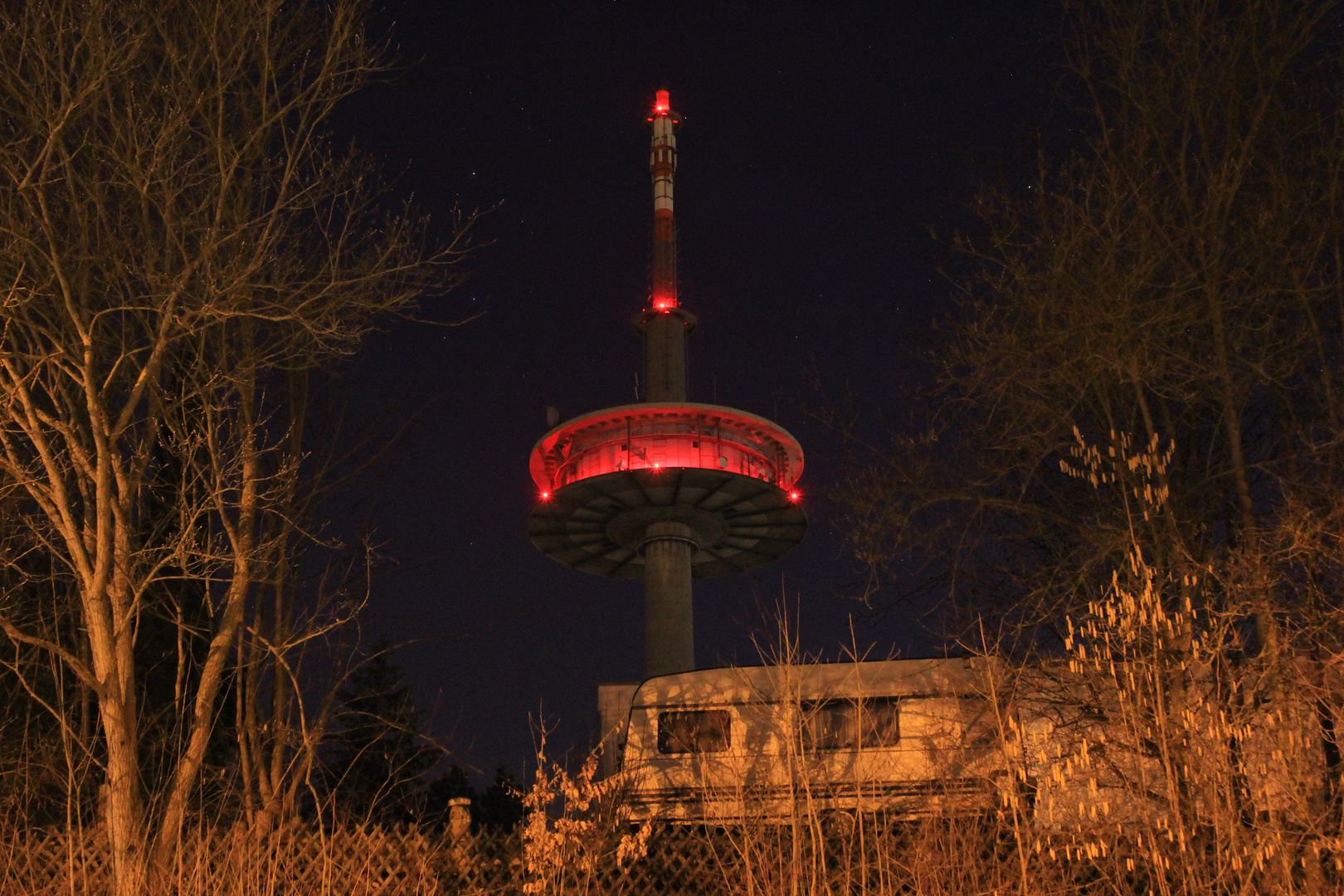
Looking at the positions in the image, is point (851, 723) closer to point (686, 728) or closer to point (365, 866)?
point (686, 728)

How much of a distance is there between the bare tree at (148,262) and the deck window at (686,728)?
40.6 feet

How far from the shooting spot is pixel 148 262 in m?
8.40

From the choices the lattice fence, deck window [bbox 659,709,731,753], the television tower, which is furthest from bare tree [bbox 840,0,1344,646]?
the television tower

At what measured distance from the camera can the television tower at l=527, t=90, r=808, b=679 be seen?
4131cm

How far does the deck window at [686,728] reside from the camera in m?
20.8

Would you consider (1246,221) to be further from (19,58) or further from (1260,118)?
(19,58)

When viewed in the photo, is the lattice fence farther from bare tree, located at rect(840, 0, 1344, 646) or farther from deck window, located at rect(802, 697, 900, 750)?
deck window, located at rect(802, 697, 900, 750)

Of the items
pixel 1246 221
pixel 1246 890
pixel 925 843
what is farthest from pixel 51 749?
pixel 1246 221

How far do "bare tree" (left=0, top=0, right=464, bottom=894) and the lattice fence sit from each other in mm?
617

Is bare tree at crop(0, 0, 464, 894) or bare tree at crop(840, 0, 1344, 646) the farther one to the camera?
bare tree at crop(840, 0, 1344, 646)

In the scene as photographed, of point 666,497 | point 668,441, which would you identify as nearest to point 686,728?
point 666,497

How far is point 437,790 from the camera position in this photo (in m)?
47.4

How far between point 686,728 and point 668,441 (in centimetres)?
2164

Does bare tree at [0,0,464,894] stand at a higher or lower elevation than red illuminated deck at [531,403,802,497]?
lower
